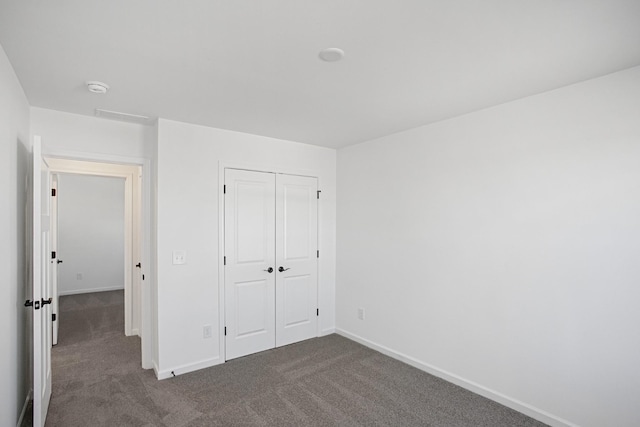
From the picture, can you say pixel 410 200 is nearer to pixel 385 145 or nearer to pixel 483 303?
pixel 385 145

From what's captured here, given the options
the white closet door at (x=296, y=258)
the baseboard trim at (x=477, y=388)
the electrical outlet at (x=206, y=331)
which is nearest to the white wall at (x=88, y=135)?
the white closet door at (x=296, y=258)

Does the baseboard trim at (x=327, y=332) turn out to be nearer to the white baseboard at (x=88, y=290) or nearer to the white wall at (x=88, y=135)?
the white wall at (x=88, y=135)

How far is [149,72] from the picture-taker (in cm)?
217

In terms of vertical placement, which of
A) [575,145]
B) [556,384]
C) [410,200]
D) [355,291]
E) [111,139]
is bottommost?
[556,384]

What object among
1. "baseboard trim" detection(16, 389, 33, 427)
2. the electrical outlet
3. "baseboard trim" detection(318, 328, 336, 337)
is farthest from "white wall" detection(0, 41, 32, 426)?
"baseboard trim" detection(318, 328, 336, 337)

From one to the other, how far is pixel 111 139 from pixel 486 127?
3.49 metres

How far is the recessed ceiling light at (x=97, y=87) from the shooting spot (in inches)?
91.7

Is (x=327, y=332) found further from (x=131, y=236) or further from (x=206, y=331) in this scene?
(x=131, y=236)

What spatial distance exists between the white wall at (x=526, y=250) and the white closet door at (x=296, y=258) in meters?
0.91

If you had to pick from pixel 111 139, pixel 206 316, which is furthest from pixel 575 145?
pixel 111 139

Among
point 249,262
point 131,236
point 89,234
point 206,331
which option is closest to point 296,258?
point 249,262

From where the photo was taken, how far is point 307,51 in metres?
1.89

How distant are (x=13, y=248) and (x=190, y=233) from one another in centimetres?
136

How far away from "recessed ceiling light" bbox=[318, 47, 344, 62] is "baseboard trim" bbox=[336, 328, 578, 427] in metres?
2.92
